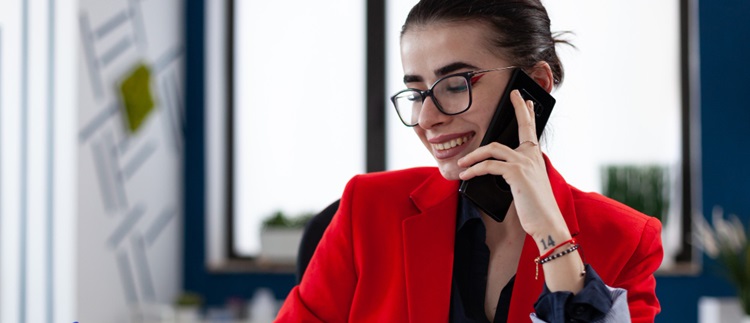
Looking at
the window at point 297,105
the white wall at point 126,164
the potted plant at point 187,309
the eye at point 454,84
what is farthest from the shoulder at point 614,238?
the window at point 297,105

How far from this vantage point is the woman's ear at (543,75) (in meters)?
1.35

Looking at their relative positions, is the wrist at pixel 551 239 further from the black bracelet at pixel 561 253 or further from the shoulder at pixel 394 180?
the shoulder at pixel 394 180

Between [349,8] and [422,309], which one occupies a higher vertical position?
[349,8]

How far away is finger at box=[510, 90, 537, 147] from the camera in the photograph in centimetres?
126

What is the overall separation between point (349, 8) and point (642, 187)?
1.50m

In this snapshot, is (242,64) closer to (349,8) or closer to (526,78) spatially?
(349,8)

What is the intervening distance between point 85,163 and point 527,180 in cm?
199

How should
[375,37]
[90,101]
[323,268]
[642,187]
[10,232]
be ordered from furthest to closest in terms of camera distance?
[375,37] < [642,187] < [90,101] < [10,232] < [323,268]

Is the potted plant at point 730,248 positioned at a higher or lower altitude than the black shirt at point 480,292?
lower

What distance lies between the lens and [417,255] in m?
1.36

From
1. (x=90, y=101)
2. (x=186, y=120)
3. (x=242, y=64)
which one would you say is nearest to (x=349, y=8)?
(x=242, y=64)

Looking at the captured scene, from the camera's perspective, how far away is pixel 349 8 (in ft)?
12.5

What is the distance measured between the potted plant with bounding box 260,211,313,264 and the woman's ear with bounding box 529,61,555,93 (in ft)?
7.53

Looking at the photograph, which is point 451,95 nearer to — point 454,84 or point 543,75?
point 454,84
